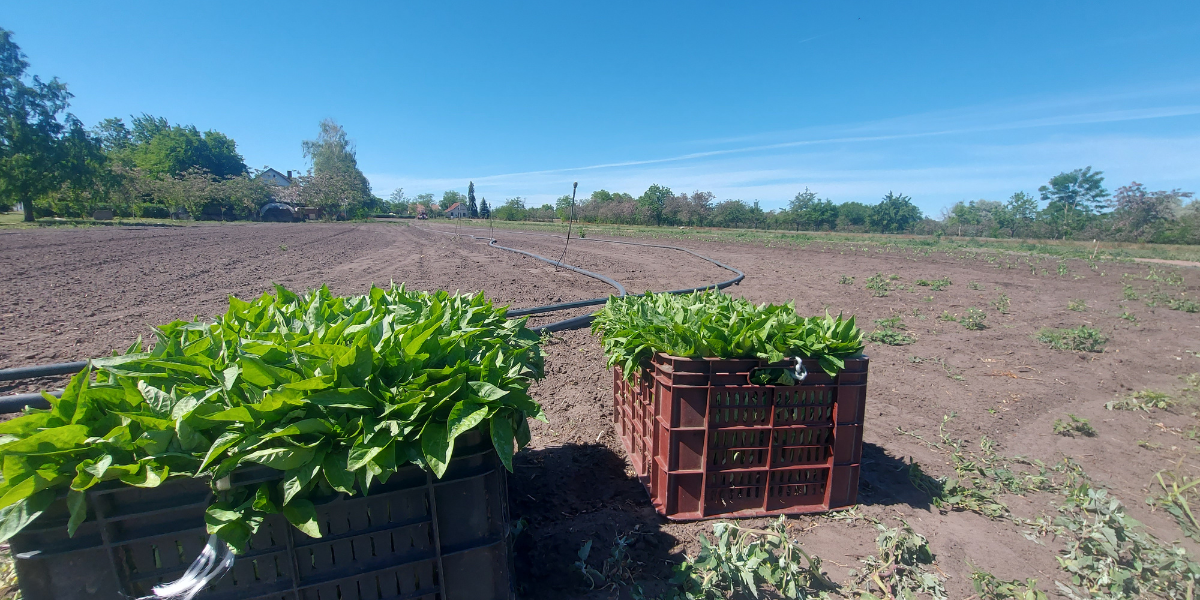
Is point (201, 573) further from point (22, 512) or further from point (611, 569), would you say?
point (611, 569)

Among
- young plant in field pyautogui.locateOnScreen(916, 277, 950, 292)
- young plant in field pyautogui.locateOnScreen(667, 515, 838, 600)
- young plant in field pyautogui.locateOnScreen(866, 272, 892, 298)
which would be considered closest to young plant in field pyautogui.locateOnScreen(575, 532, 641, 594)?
young plant in field pyautogui.locateOnScreen(667, 515, 838, 600)

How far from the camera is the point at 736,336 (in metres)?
2.84

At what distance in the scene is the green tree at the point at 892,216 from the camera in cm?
6919

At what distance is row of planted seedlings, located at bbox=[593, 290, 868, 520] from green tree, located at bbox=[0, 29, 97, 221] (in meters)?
56.4

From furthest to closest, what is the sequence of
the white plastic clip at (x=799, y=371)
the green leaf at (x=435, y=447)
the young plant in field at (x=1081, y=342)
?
the young plant in field at (x=1081, y=342) → the white plastic clip at (x=799, y=371) → the green leaf at (x=435, y=447)

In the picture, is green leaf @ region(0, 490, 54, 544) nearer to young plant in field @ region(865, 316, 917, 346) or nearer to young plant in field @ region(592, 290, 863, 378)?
young plant in field @ region(592, 290, 863, 378)

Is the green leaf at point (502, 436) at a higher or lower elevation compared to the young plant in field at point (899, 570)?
higher

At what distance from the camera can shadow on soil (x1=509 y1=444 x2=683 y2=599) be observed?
258 cm

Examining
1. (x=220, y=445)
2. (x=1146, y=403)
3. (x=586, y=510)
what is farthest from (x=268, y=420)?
(x=1146, y=403)

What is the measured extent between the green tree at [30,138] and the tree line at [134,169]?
0.06 meters

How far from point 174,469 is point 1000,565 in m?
3.76

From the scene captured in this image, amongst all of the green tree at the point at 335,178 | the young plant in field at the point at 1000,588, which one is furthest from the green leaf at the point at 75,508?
the green tree at the point at 335,178

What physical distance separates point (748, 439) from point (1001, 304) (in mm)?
10560

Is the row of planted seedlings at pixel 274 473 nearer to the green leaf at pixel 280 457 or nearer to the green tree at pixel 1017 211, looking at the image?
the green leaf at pixel 280 457
